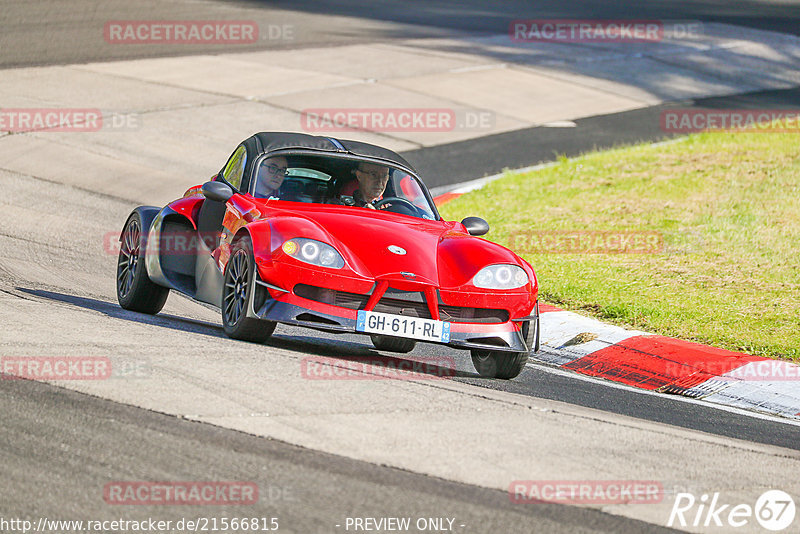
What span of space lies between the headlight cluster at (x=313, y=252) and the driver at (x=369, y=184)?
1332 millimetres

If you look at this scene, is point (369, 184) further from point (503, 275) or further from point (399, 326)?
point (399, 326)

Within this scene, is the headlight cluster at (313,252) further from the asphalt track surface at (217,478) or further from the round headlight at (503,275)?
the asphalt track surface at (217,478)

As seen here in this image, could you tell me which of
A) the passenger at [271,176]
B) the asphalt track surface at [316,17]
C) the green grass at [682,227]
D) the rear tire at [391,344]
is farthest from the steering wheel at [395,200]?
the asphalt track surface at [316,17]

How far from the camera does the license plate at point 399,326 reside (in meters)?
7.46

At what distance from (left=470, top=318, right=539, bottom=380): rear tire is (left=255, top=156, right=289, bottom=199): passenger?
1918 millimetres

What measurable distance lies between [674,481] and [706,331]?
423 cm

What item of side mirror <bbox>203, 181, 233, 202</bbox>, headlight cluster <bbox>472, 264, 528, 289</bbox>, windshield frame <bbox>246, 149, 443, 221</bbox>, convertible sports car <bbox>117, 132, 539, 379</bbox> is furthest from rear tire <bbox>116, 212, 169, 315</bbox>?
headlight cluster <bbox>472, 264, 528, 289</bbox>

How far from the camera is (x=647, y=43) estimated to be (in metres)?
29.5

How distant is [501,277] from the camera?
7992mm

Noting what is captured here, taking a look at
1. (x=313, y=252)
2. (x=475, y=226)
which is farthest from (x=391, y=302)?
(x=475, y=226)

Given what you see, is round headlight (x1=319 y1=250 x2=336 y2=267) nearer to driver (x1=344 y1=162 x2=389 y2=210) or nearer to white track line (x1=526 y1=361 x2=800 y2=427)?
driver (x1=344 y1=162 x2=389 y2=210)

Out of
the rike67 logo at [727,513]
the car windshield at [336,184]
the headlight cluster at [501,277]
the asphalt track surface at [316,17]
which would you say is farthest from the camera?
the asphalt track surface at [316,17]

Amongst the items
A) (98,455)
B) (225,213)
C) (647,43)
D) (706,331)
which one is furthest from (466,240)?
(647,43)

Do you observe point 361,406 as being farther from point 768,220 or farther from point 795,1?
point 795,1
